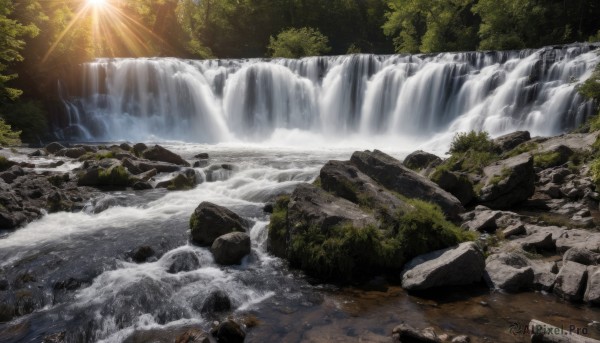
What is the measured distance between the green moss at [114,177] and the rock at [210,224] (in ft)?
23.7

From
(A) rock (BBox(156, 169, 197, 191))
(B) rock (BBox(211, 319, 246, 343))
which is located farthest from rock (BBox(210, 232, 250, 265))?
(A) rock (BBox(156, 169, 197, 191))

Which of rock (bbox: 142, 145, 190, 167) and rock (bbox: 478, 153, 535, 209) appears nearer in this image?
rock (bbox: 478, 153, 535, 209)

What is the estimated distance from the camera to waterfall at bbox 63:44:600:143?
100 ft

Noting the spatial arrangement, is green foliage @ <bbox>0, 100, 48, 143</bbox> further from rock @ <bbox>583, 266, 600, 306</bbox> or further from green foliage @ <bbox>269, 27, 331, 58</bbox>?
rock @ <bbox>583, 266, 600, 306</bbox>

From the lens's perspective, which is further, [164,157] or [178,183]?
[164,157]

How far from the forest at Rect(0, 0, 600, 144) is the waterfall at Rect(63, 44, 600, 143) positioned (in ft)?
10.5

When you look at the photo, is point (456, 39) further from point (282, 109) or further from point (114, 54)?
point (114, 54)

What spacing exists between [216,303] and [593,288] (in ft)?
22.3

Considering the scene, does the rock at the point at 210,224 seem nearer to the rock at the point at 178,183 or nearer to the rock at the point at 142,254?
the rock at the point at 142,254

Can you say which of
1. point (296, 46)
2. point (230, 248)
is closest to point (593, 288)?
point (230, 248)

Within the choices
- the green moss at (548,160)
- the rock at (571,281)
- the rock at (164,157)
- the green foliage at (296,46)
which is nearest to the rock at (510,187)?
the green moss at (548,160)

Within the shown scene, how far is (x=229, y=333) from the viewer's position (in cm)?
680

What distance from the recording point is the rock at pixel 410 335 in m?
6.45

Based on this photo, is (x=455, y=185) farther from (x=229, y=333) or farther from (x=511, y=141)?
(x=229, y=333)
